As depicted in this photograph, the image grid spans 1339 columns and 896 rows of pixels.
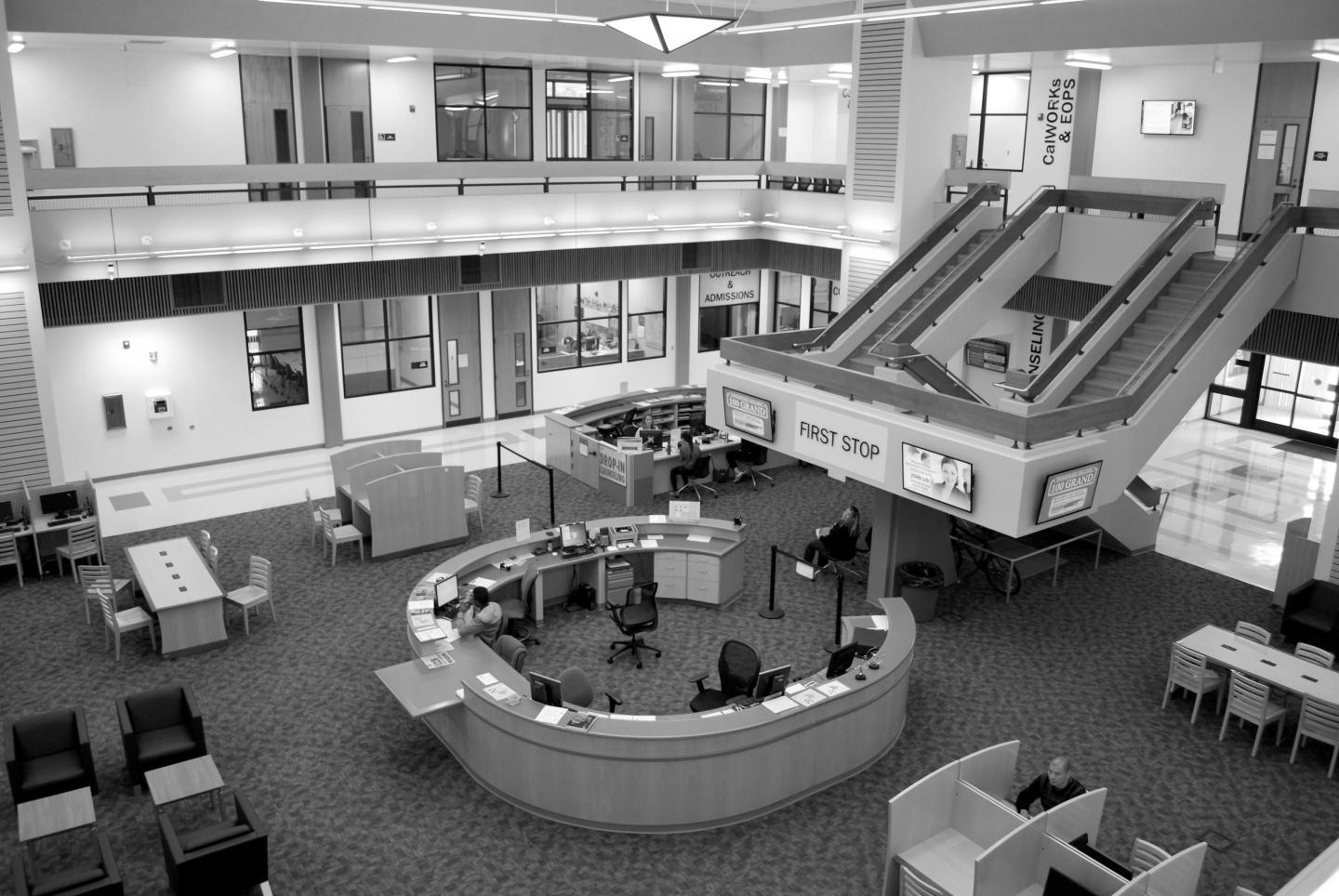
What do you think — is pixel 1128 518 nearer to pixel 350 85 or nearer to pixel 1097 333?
pixel 1097 333

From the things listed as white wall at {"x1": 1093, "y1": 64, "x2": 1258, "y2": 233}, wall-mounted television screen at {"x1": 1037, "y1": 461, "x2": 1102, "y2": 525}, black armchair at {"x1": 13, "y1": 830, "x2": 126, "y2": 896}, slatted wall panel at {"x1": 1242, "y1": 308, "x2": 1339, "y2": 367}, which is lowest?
black armchair at {"x1": 13, "y1": 830, "x2": 126, "y2": 896}

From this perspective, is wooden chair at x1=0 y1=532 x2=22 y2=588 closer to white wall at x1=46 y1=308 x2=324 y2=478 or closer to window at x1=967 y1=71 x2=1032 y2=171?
white wall at x1=46 y1=308 x2=324 y2=478

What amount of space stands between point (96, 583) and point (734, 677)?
7.58 meters

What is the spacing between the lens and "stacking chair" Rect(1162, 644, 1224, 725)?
10672mm

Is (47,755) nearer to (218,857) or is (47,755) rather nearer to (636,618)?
(218,857)

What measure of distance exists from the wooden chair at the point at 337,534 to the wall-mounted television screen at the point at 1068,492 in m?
8.64

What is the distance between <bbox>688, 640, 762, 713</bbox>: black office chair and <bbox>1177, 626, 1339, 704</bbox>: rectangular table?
4.51 meters

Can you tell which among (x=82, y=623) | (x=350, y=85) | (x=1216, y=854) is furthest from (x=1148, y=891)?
(x=350, y=85)

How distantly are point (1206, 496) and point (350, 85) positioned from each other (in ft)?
52.9

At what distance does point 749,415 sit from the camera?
44.9 ft

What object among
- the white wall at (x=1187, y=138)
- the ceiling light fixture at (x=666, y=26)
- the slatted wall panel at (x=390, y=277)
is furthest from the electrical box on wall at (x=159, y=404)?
the white wall at (x=1187, y=138)

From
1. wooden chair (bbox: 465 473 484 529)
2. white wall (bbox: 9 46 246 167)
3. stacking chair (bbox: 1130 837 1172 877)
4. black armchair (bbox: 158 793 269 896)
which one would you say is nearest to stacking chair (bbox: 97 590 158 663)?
black armchair (bbox: 158 793 269 896)

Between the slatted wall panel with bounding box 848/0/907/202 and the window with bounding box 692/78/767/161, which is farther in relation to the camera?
the window with bounding box 692/78/767/161

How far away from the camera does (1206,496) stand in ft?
57.7
